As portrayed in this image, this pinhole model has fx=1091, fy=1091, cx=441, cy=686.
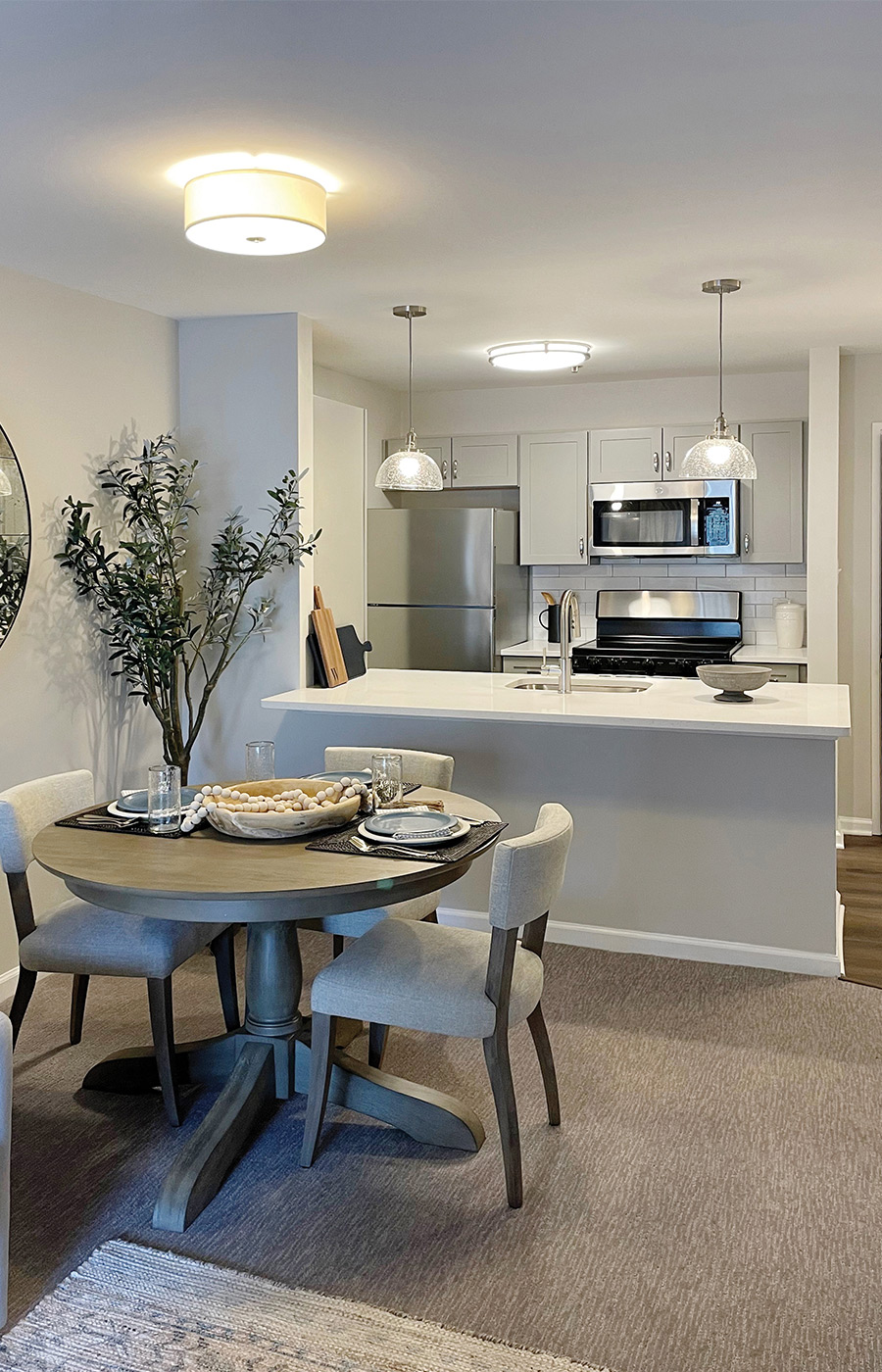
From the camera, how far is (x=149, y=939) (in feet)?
9.09

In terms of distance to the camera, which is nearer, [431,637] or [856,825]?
[856,825]

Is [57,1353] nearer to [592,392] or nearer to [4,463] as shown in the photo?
[4,463]

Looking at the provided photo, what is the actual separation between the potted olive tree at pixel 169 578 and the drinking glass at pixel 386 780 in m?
1.32

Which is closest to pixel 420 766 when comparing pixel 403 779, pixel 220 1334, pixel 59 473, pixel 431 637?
pixel 403 779

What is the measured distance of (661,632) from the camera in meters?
6.29

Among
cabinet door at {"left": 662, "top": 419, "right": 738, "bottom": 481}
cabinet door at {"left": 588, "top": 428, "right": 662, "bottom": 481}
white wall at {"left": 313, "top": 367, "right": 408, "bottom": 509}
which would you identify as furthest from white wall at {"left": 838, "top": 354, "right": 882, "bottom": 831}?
white wall at {"left": 313, "top": 367, "right": 408, "bottom": 509}

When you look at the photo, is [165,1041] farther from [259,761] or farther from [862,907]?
[862,907]

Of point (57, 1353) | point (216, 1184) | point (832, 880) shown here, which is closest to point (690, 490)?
point (832, 880)

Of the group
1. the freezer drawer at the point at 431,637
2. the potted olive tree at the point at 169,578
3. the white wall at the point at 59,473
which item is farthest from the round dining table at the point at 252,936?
the freezer drawer at the point at 431,637

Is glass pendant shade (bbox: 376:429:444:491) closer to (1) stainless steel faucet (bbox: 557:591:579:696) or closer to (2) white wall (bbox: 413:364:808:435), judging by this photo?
(1) stainless steel faucet (bbox: 557:591:579:696)

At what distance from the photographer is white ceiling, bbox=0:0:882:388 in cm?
198

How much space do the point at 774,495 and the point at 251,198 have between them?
383cm

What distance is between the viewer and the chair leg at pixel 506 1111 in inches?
94.3

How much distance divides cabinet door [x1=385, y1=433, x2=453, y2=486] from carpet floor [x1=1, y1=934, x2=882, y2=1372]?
3.77 meters
